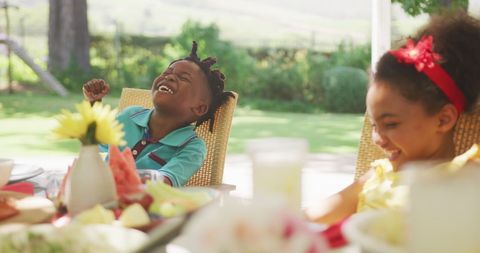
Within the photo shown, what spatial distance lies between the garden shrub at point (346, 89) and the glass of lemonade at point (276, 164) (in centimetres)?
876

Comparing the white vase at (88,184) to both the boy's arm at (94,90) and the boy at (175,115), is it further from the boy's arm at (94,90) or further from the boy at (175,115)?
the boy's arm at (94,90)

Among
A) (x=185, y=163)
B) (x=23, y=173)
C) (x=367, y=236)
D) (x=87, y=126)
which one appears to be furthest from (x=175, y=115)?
(x=367, y=236)

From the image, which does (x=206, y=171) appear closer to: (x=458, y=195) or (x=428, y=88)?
(x=428, y=88)

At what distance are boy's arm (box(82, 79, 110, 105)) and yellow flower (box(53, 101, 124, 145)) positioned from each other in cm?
78

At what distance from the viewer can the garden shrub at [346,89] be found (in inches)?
381

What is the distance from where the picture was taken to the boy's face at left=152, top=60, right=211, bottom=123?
2088 millimetres

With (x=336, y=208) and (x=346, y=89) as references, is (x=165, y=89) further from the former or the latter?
(x=346, y=89)

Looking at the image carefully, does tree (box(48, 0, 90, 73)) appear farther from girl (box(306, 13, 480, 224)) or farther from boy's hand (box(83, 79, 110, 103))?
girl (box(306, 13, 480, 224))

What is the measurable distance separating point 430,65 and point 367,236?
2.63 ft

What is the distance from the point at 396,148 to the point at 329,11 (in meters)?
13.5

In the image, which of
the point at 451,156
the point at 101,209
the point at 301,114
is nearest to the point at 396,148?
the point at 451,156

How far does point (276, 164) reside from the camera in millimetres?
1001

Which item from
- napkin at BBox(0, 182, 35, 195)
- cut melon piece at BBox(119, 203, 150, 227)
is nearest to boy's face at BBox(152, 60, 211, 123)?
napkin at BBox(0, 182, 35, 195)

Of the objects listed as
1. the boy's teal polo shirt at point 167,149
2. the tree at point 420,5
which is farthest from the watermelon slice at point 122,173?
the tree at point 420,5
